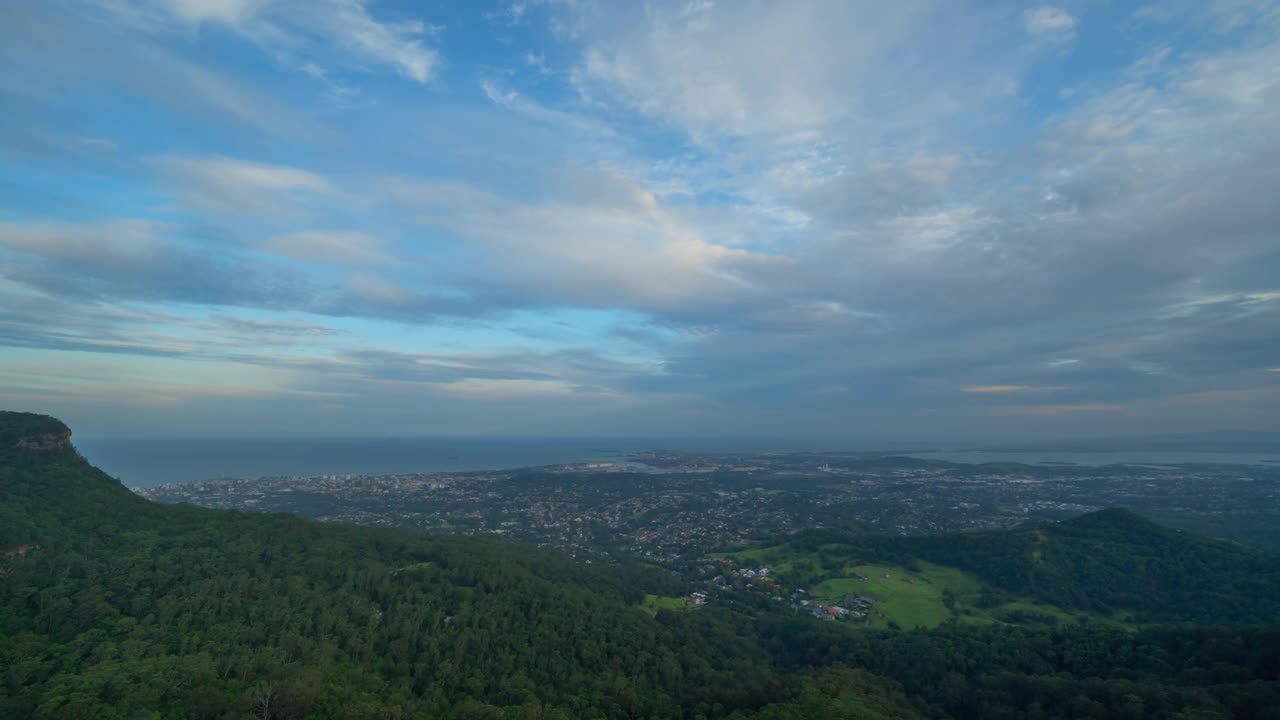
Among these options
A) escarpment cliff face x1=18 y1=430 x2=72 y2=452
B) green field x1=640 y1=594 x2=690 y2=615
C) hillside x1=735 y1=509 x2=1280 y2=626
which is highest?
escarpment cliff face x1=18 y1=430 x2=72 y2=452

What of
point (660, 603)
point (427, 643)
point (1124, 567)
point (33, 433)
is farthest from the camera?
point (1124, 567)

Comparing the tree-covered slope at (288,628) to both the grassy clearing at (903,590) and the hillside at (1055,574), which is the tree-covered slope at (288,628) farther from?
the hillside at (1055,574)

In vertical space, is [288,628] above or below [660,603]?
above

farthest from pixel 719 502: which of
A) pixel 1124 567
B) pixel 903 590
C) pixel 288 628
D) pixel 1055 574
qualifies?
pixel 288 628

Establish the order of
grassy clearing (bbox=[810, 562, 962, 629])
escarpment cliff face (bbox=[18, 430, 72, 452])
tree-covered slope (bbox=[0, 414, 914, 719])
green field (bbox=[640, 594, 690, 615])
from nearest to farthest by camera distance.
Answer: tree-covered slope (bbox=[0, 414, 914, 719]) → escarpment cliff face (bbox=[18, 430, 72, 452]) → green field (bbox=[640, 594, 690, 615]) → grassy clearing (bbox=[810, 562, 962, 629])

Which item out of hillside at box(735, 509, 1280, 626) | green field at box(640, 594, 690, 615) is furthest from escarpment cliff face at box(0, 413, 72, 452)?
hillside at box(735, 509, 1280, 626)

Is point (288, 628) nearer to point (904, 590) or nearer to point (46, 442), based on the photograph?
point (46, 442)

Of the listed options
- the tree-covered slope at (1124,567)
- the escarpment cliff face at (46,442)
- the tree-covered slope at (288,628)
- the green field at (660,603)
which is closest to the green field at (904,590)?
the tree-covered slope at (1124,567)

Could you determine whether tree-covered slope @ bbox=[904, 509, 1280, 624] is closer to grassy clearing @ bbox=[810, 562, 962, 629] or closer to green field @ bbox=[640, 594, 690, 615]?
grassy clearing @ bbox=[810, 562, 962, 629]
